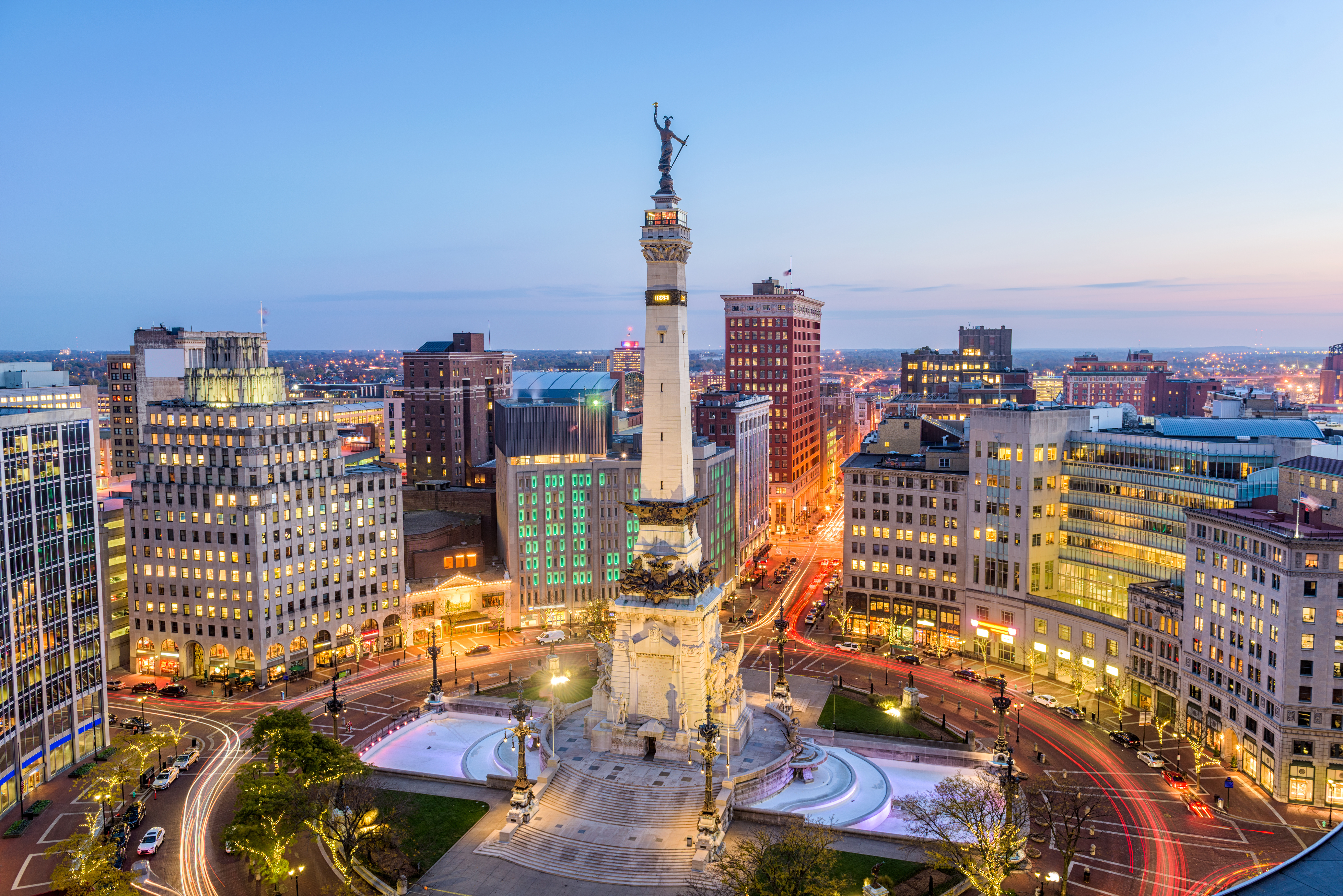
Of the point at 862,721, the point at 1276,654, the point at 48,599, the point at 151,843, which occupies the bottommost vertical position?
the point at 862,721

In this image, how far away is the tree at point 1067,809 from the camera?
66562 millimetres

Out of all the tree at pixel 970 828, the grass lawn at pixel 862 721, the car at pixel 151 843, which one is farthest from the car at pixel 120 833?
the grass lawn at pixel 862 721

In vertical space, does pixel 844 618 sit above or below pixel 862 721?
above

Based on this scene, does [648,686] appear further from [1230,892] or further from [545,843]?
[1230,892]

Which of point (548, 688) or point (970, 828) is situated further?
point (548, 688)

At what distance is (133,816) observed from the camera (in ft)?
256

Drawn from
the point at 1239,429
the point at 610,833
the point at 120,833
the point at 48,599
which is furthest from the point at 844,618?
the point at 48,599

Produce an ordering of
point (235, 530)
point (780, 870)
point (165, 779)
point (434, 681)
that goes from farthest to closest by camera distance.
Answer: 1. point (235, 530)
2. point (434, 681)
3. point (165, 779)
4. point (780, 870)

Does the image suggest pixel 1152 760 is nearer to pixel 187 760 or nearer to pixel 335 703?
pixel 335 703

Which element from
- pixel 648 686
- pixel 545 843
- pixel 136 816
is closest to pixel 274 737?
pixel 136 816

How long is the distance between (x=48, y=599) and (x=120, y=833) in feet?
85.6

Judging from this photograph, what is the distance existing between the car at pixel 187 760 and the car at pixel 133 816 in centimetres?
723

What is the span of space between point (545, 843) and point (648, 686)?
17870 mm

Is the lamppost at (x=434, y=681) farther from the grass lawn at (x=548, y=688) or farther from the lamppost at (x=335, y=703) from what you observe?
the lamppost at (x=335, y=703)
